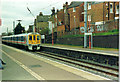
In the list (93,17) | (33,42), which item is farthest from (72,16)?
(33,42)

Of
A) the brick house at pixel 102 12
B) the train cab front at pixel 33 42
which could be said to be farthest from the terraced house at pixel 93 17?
the train cab front at pixel 33 42

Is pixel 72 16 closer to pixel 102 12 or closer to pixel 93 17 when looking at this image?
pixel 93 17

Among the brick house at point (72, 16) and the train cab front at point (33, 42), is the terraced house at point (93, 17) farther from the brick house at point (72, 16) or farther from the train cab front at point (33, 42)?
the train cab front at point (33, 42)

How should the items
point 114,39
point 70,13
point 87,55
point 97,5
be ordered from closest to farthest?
point 87,55 → point 114,39 → point 97,5 → point 70,13

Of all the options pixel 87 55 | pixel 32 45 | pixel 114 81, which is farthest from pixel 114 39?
pixel 114 81

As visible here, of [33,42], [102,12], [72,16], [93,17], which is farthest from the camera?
[72,16]

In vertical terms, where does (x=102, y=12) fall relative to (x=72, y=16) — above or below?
below

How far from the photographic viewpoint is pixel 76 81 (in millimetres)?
7648

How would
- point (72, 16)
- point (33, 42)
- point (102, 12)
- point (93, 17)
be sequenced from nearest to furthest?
point (33, 42), point (102, 12), point (93, 17), point (72, 16)

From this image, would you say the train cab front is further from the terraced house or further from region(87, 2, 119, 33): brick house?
region(87, 2, 119, 33): brick house

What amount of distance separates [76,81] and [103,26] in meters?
21.9

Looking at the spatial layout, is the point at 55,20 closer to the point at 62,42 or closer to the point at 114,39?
the point at 62,42

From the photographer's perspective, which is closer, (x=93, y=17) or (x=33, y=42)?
(x=33, y=42)

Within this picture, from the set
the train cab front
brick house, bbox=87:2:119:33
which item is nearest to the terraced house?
brick house, bbox=87:2:119:33
